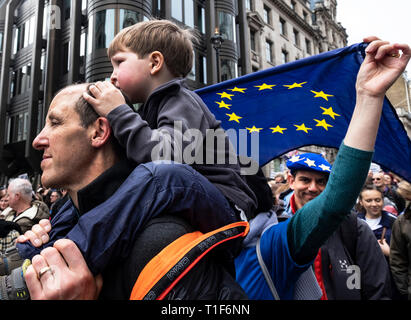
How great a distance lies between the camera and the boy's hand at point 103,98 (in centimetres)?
147

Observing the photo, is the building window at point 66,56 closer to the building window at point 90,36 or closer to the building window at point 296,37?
the building window at point 90,36

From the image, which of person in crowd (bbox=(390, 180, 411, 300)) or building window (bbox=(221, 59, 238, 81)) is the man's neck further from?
building window (bbox=(221, 59, 238, 81))

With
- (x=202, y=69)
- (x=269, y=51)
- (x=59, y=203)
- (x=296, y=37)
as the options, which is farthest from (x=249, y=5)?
(x=59, y=203)

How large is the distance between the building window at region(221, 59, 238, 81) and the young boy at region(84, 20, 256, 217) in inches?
868

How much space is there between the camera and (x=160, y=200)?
1153mm

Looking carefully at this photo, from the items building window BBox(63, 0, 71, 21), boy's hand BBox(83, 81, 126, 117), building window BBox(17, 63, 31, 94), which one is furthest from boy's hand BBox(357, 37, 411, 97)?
building window BBox(17, 63, 31, 94)

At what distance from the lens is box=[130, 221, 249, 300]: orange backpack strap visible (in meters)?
1.03

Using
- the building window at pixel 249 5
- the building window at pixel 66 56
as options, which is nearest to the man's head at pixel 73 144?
the building window at pixel 66 56

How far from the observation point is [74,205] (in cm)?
148

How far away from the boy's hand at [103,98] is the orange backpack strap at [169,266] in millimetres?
665

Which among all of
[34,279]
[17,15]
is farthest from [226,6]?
[34,279]

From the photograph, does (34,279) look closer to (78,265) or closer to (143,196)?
(78,265)

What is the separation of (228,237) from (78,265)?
0.47 m

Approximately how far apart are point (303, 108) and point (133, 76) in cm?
240
